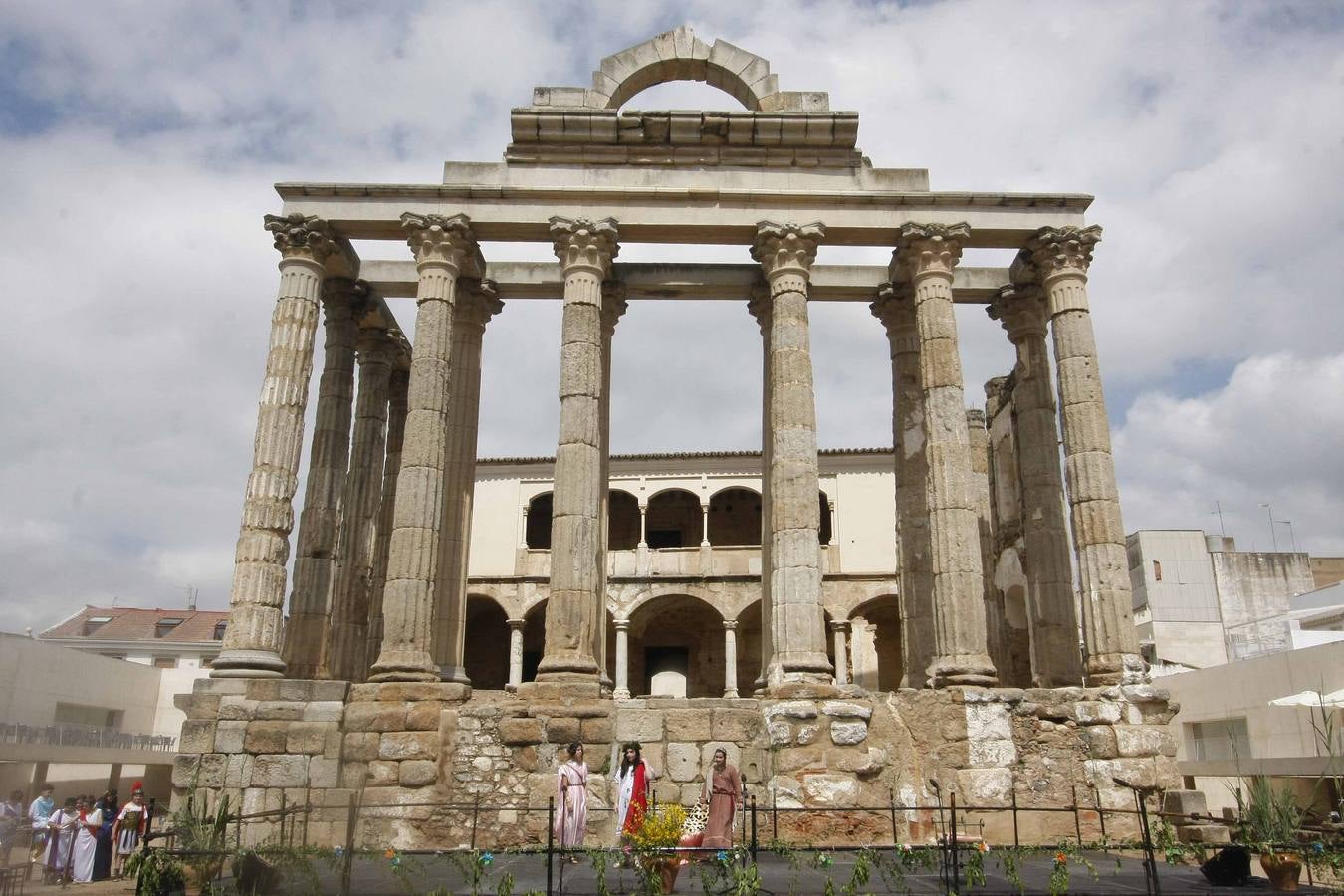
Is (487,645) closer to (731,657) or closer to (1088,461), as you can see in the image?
(731,657)

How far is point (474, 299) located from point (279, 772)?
841cm

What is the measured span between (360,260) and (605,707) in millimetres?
9646

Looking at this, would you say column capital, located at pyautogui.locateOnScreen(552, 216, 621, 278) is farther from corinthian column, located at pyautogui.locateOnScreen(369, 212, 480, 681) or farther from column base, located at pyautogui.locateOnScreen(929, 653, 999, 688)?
column base, located at pyautogui.locateOnScreen(929, 653, 999, 688)

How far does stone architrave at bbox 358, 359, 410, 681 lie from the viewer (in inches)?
773

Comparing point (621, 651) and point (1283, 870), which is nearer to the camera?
point (1283, 870)

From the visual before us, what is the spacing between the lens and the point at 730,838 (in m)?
11.1

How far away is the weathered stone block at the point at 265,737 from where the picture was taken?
14055 mm

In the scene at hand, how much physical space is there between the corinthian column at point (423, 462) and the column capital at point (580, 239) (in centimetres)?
152

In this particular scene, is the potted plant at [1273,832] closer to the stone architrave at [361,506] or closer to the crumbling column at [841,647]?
the stone architrave at [361,506]

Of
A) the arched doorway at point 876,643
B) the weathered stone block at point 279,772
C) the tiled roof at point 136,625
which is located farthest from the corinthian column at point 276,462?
the tiled roof at point 136,625

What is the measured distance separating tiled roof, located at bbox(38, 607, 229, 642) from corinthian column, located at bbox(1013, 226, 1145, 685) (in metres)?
37.6

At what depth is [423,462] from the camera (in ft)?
51.2

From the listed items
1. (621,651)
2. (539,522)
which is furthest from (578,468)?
(539,522)

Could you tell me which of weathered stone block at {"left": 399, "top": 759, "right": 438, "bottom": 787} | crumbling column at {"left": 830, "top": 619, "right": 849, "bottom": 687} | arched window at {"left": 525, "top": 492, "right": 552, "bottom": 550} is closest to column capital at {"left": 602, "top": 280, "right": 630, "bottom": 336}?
weathered stone block at {"left": 399, "top": 759, "right": 438, "bottom": 787}
